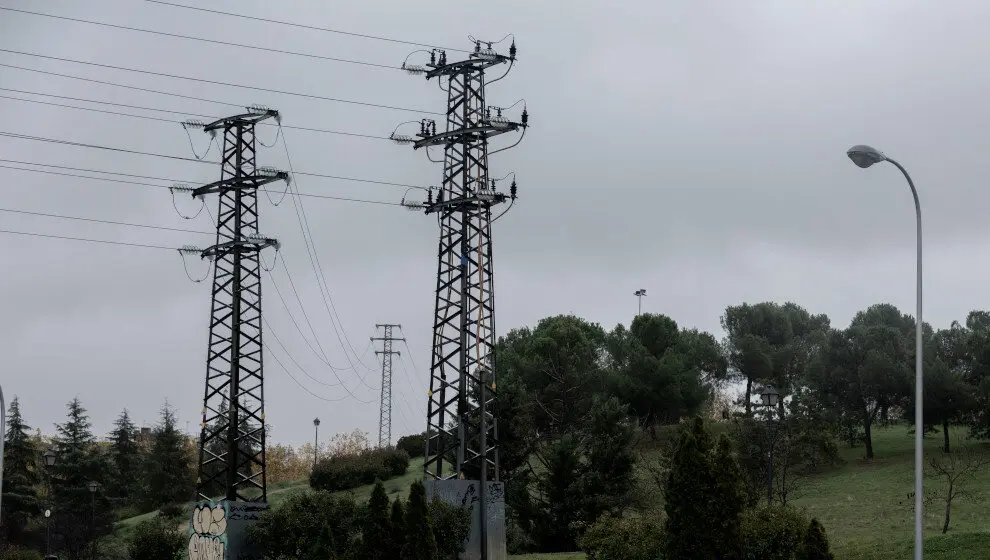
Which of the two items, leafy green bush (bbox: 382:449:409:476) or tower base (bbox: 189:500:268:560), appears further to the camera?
leafy green bush (bbox: 382:449:409:476)

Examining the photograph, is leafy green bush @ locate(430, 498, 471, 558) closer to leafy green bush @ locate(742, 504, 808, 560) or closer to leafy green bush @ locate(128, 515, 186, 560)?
leafy green bush @ locate(742, 504, 808, 560)

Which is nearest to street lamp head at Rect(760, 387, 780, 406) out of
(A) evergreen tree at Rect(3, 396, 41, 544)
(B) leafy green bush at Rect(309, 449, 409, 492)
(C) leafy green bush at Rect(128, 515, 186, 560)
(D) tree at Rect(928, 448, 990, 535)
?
(C) leafy green bush at Rect(128, 515, 186, 560)

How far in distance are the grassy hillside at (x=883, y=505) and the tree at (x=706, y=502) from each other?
7933mm

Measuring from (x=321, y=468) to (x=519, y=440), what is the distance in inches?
816

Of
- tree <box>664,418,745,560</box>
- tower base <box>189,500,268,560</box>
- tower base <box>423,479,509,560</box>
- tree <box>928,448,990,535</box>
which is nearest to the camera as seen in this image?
tree <box>664,418,745,560</box>

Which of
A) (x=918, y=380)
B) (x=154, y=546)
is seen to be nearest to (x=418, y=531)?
(x=154, y=546)

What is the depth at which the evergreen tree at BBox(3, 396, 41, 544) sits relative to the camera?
7425 cm

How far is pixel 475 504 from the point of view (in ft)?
124

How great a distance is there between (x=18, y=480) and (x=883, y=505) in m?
56.5

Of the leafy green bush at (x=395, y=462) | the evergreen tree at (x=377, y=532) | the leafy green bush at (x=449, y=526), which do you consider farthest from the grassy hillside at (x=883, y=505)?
the evergreen tree at (x=377, y=532)

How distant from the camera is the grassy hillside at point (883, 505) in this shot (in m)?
34.6

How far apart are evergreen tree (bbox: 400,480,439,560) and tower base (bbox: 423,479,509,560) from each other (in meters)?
2.92

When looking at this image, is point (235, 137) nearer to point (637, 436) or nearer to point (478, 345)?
point (478, 345)

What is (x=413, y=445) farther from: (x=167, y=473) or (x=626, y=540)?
(x=626, y=540)
